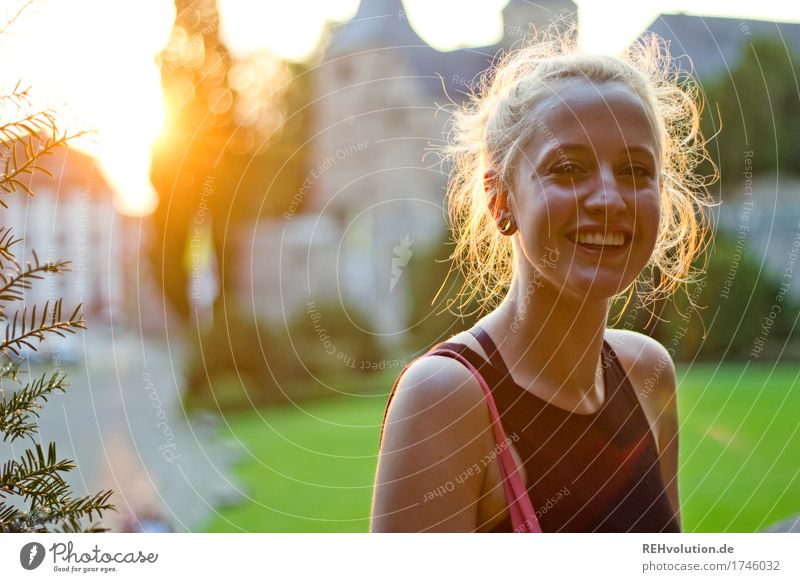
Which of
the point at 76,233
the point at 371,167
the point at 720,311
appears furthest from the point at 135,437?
the point at 720,311

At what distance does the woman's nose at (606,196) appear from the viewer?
635mm

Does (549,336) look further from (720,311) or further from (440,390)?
(720,311)

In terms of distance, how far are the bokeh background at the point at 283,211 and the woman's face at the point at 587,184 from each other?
0.24 meters

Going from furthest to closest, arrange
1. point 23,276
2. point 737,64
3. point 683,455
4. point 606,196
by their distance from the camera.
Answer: point 683,455
point 737,64
point 606,196
point 23,276

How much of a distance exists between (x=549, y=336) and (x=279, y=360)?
231 cm

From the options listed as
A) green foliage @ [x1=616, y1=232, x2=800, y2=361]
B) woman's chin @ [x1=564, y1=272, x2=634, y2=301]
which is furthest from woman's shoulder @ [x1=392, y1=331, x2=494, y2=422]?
green foliage @ [x1=616, y1=232, x2=800, y2=361]

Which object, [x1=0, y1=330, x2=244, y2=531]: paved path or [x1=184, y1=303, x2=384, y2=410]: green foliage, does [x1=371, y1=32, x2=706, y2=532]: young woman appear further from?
[x1=184, y1=303, x2=384, y2=410]: green foliage

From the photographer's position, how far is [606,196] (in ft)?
2.08

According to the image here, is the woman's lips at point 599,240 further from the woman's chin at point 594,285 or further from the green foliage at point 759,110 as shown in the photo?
the green foliage at point 759,110

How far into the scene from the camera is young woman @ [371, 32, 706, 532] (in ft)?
1.92

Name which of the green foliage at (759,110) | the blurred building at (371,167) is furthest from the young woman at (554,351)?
the green foliage at (759,110)

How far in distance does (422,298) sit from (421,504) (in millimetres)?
2011
